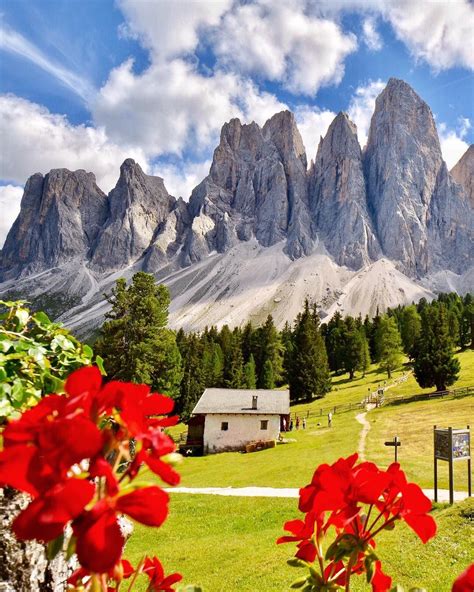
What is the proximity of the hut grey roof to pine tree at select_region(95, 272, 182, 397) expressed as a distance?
8774mm

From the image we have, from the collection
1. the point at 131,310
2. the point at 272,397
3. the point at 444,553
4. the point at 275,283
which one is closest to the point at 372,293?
the point at 275,283

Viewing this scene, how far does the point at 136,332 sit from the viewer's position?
119 feet

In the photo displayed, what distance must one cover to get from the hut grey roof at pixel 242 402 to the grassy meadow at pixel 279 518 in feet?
11.1

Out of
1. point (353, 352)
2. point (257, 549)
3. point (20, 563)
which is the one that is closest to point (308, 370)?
point (353, 352)

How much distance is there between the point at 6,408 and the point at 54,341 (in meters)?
0.73

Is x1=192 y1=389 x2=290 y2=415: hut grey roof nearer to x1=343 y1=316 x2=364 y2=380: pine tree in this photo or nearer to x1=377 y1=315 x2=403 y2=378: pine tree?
x1=377 y1=315 x2=403 y2=378: pine tree

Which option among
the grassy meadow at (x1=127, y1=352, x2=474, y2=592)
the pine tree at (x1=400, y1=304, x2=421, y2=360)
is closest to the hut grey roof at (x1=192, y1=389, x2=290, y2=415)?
the grassy meadow at (x1=127, y1=352, x2=474, y2=592)

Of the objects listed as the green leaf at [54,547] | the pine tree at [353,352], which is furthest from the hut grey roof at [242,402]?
the green leaf at [54,547]

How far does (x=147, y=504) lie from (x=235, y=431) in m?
44.4

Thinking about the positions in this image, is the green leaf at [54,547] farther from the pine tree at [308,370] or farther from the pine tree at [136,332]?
the pine tree at [308,370]

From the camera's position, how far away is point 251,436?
4309 cm

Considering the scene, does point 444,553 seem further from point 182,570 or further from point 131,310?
point 131,310

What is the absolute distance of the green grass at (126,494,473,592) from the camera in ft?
30.0

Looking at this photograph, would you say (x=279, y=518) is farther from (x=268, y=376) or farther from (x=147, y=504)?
(x=268, y=376)
